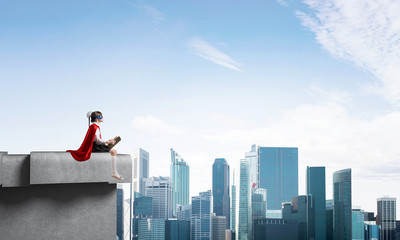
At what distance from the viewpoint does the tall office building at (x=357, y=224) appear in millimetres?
73637

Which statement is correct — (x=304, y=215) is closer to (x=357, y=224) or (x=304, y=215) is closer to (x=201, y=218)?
(x=357, y=224)

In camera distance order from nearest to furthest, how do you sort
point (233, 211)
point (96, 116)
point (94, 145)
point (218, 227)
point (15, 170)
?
point (15, 170) < point (94, 145) < point (96, 116) < point (218, 227) < point (233, 211)

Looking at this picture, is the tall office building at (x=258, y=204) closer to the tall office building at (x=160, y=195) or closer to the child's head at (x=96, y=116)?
the tall office building at (x=160, y=195)

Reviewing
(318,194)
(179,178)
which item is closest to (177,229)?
(179,178)

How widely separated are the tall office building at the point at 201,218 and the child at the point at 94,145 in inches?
2987

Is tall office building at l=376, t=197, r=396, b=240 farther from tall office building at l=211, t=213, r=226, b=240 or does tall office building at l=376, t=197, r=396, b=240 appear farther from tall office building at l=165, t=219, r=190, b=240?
tall office building at l=165, t=219, r=190, b=240

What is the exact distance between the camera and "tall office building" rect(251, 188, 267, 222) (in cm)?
8212

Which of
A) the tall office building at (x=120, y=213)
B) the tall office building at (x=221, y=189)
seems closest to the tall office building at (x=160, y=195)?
the tall office building at (x=120, y=213)

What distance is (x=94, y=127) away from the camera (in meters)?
4.73

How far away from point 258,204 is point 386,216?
80.6 feet

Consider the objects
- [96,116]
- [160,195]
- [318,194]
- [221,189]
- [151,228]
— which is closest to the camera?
[96,116]

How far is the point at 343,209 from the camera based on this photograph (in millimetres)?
75125

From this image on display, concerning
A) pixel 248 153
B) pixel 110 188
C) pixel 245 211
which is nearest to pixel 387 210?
pixel 245 211

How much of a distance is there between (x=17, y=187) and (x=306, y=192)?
7853cm
